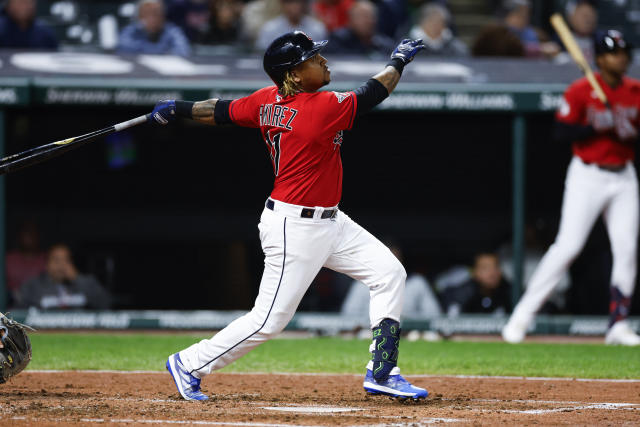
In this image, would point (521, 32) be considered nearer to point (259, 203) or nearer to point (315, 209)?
point (259, 203)

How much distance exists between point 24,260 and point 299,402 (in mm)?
4986

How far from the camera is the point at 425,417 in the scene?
4.16 meters

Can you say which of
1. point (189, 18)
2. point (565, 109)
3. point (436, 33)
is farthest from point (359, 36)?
point (565, 109)

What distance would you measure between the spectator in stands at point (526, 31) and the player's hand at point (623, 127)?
298 cm

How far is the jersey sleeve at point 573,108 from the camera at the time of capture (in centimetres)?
711

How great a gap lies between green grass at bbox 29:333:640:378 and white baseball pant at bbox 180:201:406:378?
1468 mm

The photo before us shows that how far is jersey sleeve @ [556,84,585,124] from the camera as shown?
23.3 feet

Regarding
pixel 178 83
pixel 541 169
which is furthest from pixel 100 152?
pixel 541 169

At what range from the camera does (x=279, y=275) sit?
4.48m

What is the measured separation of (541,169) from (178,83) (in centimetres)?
369

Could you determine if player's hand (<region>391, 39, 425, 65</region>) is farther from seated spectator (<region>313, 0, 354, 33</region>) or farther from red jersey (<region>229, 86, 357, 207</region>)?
seated spectator (<region>313, 0, 354, 33</region>)

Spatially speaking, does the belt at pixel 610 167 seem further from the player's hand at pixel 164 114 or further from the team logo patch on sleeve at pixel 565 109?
the player's hand at pixel 164 114

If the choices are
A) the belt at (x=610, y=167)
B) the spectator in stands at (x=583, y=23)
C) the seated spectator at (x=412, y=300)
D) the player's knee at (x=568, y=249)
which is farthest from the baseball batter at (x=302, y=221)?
the spectator in stands at (x=583, y=23)

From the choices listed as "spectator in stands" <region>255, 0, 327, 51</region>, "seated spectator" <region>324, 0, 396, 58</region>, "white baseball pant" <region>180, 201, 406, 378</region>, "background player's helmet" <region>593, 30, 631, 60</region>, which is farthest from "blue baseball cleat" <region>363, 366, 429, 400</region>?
"spectator in stands" <region>255, 0, 327, 51</region>
